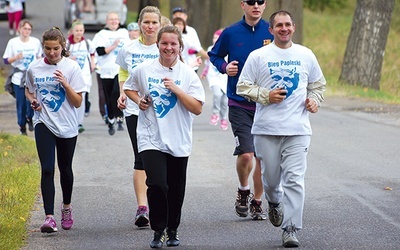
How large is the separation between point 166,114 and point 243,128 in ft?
4.56

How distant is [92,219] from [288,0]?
20226 millimetres

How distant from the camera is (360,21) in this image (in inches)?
1063

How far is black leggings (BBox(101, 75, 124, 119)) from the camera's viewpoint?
16516 mm

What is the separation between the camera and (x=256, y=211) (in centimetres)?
959

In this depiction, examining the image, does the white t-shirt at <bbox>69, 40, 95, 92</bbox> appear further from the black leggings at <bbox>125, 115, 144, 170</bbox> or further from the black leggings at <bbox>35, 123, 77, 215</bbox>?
the black leggings at <bbox>35, 123, 77, 215</bbox>

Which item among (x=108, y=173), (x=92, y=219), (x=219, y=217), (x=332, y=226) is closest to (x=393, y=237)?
(x=332, y=226)

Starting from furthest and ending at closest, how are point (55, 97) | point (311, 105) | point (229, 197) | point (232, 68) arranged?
1. point (229, 197)
2. point (232, 68)
3. point (55, 97)
4. point (311, 105)

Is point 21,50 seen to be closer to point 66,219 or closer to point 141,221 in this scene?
point 66,219

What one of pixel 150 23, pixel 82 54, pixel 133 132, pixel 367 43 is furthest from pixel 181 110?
pixel 367 43

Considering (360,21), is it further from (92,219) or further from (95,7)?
(92,219)

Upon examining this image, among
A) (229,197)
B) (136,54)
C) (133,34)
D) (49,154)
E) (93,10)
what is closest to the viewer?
(49,154)

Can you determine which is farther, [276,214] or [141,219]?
[141,219]

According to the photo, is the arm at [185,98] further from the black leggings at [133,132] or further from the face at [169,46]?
the black leggings at [133,132]

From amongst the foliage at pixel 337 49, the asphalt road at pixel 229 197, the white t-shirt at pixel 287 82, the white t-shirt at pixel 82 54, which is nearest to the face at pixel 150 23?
the white t-shirt at pixel 287 82
